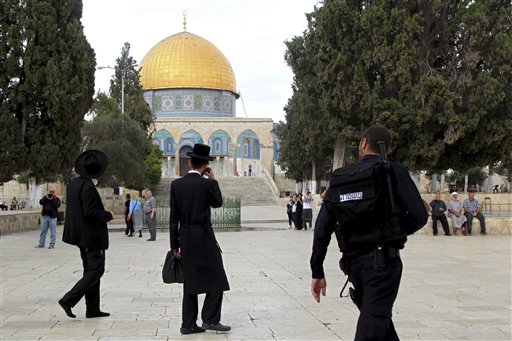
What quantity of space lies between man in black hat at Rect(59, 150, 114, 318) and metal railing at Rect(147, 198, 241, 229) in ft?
49.6

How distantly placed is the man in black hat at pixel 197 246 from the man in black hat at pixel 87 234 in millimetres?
952

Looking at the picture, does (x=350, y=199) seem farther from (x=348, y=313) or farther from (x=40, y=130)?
(x=40, y=130)

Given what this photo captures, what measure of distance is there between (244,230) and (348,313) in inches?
598

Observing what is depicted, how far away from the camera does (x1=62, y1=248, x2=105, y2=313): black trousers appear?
579 cm

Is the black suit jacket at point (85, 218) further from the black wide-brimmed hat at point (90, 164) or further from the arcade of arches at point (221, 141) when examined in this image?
the arcade of arches at point (221, 141)

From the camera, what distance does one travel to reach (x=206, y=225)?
5.38 m

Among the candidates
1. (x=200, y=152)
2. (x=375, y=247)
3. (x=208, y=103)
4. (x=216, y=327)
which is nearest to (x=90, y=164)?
(x=200, y=152)

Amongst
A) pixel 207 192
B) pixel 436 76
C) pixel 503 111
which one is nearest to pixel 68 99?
pixel 436 76

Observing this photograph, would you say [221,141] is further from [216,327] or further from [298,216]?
Result: [216,327]

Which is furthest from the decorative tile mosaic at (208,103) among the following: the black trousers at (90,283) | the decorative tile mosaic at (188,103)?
the black trousers at (90,283)

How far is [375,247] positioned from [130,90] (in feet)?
114

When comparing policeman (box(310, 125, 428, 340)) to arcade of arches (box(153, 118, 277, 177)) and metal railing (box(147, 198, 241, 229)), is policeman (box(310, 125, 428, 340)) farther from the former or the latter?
arcade of arches (box(153, 118, 277, 177))

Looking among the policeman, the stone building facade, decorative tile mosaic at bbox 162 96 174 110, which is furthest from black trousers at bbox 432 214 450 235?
decorative tile mosaic at bbox 162 96 174 110

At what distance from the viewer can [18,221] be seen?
63.1ft
